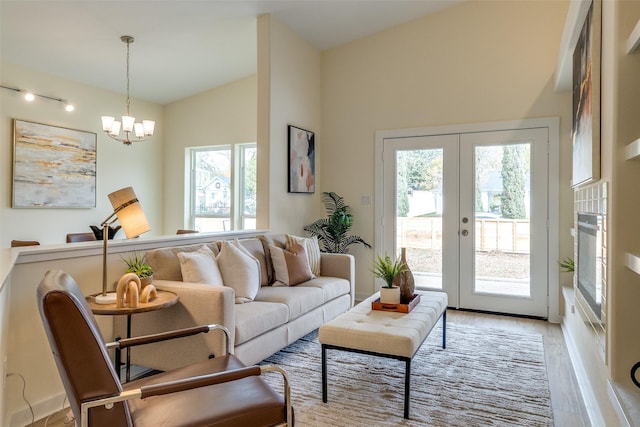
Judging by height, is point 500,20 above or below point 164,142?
above

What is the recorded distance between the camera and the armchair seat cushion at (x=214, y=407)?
143 centimetres

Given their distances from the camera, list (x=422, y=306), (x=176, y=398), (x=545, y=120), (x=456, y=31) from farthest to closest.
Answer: (x=456, y=31), (x=545, y=120), (x=422, y=306), (x=176, y=398)

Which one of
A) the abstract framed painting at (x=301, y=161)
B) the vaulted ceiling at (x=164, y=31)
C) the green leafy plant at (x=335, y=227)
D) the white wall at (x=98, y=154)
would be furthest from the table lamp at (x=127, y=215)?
the white wall at (x=98, y=154)

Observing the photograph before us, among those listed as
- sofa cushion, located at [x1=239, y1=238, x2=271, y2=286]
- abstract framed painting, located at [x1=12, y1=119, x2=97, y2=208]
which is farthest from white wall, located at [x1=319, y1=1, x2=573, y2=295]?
abstract framed painting, located at [x1=12, y1=119, x2=97, y2=208]

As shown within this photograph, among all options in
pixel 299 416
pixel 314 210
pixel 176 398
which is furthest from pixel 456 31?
pixel 176 398

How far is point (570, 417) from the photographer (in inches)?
90.3

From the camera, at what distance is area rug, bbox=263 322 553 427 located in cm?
227

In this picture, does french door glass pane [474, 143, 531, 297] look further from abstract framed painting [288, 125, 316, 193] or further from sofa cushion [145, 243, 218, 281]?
sofa cushion [145, 243, 218, 281]

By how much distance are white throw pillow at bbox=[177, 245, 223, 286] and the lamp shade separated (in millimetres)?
425

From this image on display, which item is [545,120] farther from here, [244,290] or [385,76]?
[244,290]

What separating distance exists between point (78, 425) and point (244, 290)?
1808 millimetres

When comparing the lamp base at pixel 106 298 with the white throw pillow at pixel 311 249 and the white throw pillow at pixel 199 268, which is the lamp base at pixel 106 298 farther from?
the white throw pillow at pixel 311 249

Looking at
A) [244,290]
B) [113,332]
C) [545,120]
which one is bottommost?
[113,332]

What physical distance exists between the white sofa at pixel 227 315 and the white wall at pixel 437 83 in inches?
78.4
